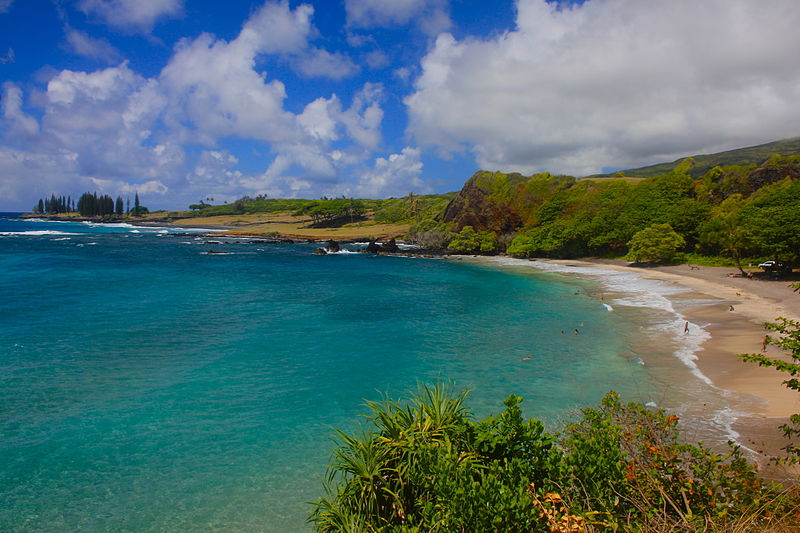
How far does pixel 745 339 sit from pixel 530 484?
2751cm

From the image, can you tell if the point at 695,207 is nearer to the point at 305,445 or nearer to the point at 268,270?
the point at 268,270

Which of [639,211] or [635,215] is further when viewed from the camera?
[639,211]

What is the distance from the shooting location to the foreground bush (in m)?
6.86

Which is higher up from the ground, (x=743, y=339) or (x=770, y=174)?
A: (x=770, y=174)

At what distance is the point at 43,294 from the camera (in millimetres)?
46812

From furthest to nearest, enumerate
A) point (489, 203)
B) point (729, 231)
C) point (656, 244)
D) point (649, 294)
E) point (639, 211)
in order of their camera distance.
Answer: point (489, 203), point (639, 211), point (656, 244), point (729, 231), point (649, 294)

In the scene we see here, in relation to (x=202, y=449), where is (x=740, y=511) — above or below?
above

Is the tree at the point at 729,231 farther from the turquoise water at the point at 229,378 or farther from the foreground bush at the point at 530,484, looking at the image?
the foreground bush at the point at 530,484

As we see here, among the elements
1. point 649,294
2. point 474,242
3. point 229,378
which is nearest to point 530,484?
point 229,378

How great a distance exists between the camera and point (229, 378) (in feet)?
79.4

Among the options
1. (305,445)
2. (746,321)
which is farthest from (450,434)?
(746,321)

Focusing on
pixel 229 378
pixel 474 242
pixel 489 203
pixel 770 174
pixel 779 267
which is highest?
pixel 770 174

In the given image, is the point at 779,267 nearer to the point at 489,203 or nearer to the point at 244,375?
the point at 244,375

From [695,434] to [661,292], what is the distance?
35.3 meters
